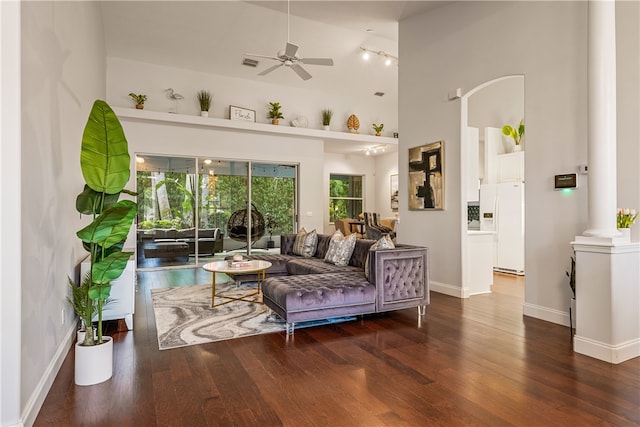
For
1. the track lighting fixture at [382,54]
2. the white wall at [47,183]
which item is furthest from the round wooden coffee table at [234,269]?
the track lighting fixture at [382,54]

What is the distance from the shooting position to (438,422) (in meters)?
2.10

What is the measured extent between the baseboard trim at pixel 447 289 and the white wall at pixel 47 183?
467 cm

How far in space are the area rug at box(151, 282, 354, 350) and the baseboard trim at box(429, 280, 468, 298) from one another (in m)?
1.92

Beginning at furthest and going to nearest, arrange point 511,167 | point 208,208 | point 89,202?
point 208,208 → point 511,167 → point 89,202

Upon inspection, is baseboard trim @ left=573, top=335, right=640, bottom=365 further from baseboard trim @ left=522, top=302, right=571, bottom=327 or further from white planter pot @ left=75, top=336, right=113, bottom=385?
white planter pot @ left=75, top=336, right=113, bottom=385

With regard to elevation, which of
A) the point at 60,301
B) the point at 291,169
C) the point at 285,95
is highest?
the point at 285,95

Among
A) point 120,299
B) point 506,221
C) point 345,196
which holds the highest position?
point 345,196

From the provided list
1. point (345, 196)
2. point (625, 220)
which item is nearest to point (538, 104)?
point (625, 220)

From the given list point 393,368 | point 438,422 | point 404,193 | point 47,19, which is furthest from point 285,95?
point 438,422

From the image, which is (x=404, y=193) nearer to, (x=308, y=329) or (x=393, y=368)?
(x=308, y=329)

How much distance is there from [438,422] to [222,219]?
6844mm

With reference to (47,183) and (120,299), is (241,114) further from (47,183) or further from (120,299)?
(47,183)

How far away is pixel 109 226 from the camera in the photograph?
→ 8.16 feet

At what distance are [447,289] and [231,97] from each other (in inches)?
240
